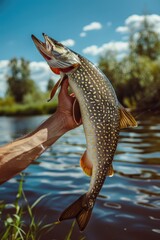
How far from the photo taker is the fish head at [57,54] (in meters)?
2.60

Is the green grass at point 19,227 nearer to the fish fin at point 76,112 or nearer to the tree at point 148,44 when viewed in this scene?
the fish fin at point 76,112

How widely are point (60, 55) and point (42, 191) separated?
4185 mm

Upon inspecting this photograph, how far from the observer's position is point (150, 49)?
159 ft

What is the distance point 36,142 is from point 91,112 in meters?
0.58

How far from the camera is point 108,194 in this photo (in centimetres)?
599

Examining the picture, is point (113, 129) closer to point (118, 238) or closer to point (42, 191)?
point (118, 238)

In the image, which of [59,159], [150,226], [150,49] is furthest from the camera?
[150,49]

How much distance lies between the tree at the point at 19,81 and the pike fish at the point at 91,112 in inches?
3253

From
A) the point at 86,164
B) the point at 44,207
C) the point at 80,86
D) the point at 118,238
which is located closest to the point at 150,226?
the point at 118,238

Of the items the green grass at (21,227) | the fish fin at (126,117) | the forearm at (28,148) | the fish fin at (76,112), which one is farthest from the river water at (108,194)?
the fish fin at (126,117)

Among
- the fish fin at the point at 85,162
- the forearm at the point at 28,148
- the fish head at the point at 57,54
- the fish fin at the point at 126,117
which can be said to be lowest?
the fish fin at the point at 85,162

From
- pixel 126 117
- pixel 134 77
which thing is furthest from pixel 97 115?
pixel 134 77

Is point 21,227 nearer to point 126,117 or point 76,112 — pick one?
point 76,112

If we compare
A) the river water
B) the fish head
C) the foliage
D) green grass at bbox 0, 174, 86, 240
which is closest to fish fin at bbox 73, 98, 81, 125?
the fish head
